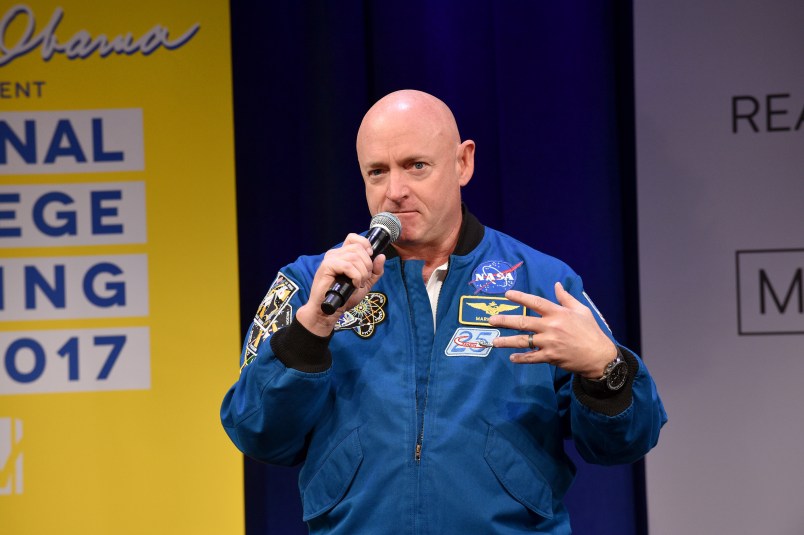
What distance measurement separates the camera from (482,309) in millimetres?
1867

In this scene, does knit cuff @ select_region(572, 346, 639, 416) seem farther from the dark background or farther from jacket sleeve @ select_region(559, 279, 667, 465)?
the dark background

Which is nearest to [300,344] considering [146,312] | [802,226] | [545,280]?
[545,280]

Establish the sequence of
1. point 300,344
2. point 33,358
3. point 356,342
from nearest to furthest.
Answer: point 300,344, point 356,342, point 33,358

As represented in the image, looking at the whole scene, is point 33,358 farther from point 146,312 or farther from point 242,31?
point 242,31

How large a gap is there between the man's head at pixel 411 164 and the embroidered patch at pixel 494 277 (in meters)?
0.11

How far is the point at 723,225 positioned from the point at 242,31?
142 cm

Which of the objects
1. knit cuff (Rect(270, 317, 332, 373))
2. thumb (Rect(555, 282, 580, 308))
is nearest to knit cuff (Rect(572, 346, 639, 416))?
thumb (Rect(555, 282, 580, 308))

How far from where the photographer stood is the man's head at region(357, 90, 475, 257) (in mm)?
1887

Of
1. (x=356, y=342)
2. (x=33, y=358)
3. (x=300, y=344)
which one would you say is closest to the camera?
(x=300, y=344)

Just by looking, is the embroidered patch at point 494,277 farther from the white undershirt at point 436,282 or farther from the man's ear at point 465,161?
the man's ear at point 465,161

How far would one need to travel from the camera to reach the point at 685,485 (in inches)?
106

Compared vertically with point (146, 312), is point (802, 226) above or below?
above

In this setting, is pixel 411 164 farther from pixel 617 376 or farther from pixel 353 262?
pixel 617 376

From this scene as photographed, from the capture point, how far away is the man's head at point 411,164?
189cm
